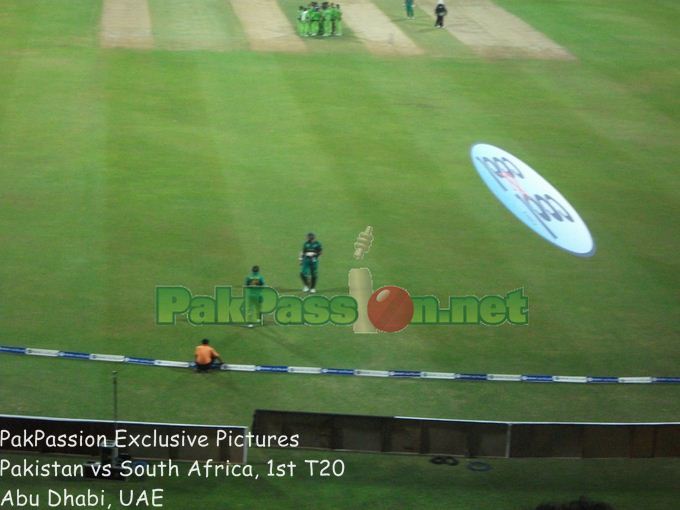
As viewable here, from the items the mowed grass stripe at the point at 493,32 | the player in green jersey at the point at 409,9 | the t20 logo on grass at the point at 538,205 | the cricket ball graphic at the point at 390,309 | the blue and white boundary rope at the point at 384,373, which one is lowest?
the blue and white boundary rope at the point at 384,373

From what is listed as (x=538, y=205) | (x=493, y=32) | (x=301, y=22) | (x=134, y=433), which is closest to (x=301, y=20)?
(x=301, y=22)

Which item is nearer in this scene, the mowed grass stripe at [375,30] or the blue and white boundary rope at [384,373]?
the blue and white boundary rope at [384,373]

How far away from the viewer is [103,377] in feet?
85.2

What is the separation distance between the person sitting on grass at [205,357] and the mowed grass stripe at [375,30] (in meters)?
27.7

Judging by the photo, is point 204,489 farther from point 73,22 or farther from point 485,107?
point 73,22

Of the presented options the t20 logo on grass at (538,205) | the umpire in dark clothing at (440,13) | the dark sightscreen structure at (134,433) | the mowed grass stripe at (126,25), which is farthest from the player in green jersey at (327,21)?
the dark sightscreen structure at (134,433)

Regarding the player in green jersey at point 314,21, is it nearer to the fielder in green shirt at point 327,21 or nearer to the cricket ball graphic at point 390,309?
the fielder in green shirt at point 327,21

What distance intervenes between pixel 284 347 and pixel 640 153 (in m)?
19.4

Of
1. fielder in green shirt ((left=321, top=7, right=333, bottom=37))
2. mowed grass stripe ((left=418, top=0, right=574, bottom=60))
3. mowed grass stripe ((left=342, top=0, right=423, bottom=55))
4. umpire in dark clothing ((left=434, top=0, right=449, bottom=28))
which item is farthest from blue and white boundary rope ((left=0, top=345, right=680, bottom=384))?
umpire in dark clothing ((left=434, top=0, right=449, bottom=28))

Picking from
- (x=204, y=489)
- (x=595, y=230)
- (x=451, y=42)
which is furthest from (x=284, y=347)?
(x=451, y=42)

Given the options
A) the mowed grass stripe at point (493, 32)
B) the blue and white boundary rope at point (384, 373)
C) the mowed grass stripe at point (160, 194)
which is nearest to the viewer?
the blue and white boundary rope at point (384, 373)

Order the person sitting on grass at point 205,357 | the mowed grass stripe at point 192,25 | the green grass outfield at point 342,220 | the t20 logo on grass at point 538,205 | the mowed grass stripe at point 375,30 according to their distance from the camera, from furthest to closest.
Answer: the mowed grass stripe at point 375,30, the mowed grass stripe at point 192,25, the t20 logo on grass at point 538,205, the person sitting on grass at point 205,357, the green grass outfield at point 342,220

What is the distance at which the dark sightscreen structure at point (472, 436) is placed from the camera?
73.9 ft

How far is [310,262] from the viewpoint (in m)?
29.2
